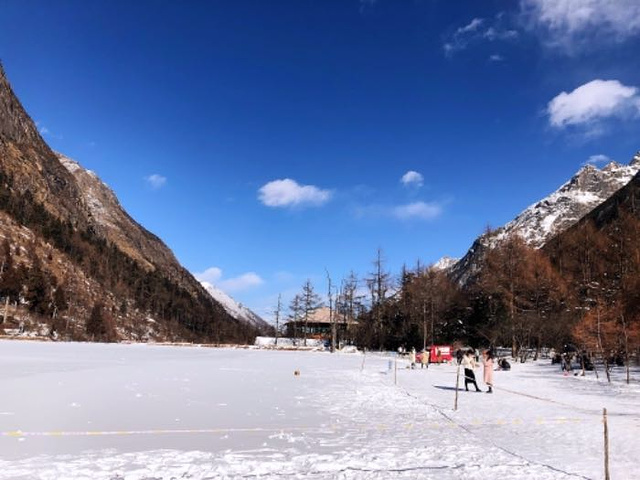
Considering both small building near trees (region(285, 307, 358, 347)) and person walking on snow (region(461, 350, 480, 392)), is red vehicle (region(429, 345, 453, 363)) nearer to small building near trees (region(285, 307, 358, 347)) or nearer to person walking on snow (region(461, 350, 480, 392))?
person walking on snow (region(461, 350, 480, 392))

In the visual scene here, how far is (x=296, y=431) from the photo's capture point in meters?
11.8

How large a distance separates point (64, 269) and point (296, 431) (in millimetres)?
101968

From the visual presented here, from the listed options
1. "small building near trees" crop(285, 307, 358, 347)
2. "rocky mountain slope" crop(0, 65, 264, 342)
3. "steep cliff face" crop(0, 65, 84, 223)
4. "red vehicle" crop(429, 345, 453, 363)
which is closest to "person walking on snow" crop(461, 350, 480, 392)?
"red vehicle" crop(429, 345, 453, 363)

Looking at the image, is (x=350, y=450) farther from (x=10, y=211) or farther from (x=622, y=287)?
(x=10, y=211)

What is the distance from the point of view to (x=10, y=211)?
98188 millimetres

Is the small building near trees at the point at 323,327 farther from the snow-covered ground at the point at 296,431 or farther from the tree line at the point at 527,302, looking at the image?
the snow-covered ground at the point at 296,431

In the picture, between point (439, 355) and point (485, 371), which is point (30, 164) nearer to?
point (439, 355)

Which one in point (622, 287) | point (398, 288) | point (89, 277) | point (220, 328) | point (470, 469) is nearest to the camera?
point (470, 469)

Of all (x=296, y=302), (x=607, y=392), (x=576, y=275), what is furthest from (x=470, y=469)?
(x=296, y=302)

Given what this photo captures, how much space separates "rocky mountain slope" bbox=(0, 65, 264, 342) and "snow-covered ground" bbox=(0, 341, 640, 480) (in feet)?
226

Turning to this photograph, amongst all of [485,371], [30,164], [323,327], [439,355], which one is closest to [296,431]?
[485,371]

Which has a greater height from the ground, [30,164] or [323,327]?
[30,164]

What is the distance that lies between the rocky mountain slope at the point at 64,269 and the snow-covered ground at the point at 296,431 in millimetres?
68774

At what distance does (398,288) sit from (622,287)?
31.9 metres
